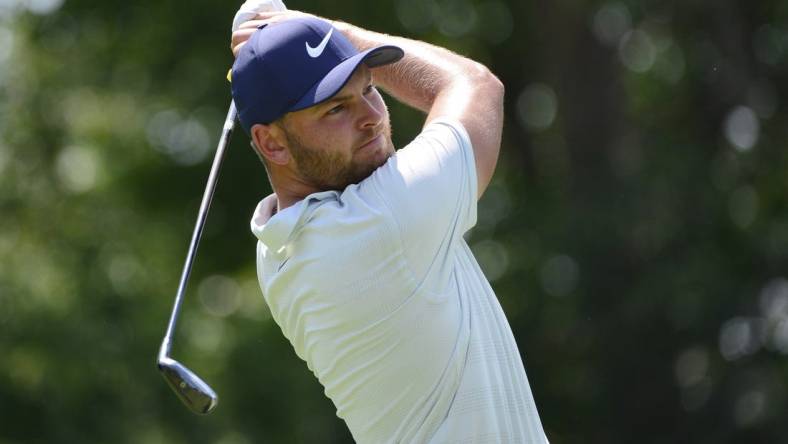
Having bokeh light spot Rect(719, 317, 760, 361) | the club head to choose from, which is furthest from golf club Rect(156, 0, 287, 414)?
bokeh light spot Rect(719, 317, 760, 361)

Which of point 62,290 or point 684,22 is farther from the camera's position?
point 684,22

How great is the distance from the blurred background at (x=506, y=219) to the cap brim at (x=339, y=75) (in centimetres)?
776

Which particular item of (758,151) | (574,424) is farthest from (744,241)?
(574,424)

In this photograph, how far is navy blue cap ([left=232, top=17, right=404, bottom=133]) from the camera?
317 centimetres

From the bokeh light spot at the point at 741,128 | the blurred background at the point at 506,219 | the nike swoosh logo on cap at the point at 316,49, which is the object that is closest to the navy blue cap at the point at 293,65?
the nike swoosh logo on cap at the point at 316,49

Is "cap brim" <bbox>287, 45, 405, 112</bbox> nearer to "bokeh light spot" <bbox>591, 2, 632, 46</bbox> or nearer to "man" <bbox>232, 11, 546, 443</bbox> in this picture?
"man" <bbox>232, 11, 546, 443</bbox>

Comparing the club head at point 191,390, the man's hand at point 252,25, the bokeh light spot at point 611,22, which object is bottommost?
the bokeh light spot at point 611,22

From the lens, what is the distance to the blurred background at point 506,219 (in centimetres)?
1137

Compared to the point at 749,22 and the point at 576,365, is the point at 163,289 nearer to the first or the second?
the point at 576,365

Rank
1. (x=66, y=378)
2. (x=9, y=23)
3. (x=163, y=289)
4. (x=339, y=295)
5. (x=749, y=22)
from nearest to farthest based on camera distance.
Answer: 1. (x=339, y=295)
2. (x=66, y=378)
3. (x=163, y=289)
4. (x=749, y=22)
5. (x=9, y=23)

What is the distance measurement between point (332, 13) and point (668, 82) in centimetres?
366

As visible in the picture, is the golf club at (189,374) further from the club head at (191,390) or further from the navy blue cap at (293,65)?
the navy blue cap at (293,65)

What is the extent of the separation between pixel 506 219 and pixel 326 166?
9513 mm

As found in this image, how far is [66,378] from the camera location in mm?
11469
